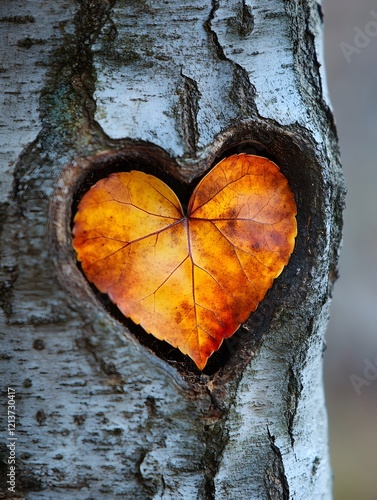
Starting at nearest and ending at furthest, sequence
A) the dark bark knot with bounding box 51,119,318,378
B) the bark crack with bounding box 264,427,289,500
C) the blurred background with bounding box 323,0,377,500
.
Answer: the dark bark knot with bounding box 51,119,318,378 < the bark crack with bounding box 264,427,289,500 < the blurred background with bounding box 323,0,377,500

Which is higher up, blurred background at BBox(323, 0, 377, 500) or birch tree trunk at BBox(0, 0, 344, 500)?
blurred background at BBox(323, 0, 377, 500)

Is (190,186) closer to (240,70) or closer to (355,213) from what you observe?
(240,70)

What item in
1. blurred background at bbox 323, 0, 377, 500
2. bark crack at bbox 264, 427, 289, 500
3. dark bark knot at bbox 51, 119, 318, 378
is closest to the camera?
dark bark knot at bbox 51, 119, 318, 378

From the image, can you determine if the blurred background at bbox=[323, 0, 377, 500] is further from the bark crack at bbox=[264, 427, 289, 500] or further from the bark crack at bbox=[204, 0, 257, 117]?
the bark crack at bbox=[204, 0, 257, 117]

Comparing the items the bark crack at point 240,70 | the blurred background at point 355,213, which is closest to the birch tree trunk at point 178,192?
the bark crack at point 240,70

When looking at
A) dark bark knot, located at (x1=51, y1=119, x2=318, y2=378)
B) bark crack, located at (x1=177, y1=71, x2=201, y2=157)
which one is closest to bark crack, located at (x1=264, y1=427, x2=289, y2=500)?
dark bark knot, located at (x1=51, y1=119, x2=318, y2=378)

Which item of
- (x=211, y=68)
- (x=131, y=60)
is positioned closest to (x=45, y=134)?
(x=131, y=60)

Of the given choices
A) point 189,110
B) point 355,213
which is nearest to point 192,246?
point 189,110

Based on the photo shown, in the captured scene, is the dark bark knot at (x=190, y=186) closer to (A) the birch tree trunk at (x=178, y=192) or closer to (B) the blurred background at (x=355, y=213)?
(A) the birch tree trunk at (x=178, y=192)
